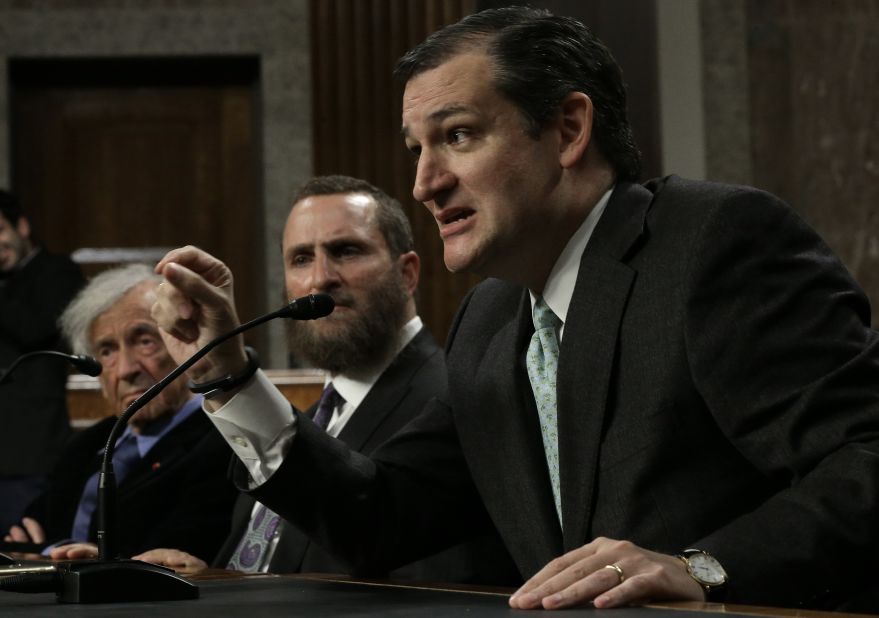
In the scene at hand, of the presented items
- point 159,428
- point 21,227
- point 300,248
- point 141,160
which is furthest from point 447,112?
point 141,160

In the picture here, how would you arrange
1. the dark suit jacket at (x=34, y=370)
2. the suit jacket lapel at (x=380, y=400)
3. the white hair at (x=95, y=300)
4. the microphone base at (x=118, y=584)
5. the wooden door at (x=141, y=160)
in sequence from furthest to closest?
the wooden door at (x=141, y=160) → the dark suit jacket at (x=34, y=370) → the white hair at (x=95, y=300) → the suit jacket lapel at (x=380, y=400) → the microphone base at (x=118, y=584)

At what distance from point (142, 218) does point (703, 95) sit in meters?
3.24

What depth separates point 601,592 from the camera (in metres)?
1.55

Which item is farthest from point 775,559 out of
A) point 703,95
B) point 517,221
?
point 703,95

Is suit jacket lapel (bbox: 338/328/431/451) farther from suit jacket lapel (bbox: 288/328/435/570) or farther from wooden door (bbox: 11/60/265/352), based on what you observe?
wooden door (bbox: 11/60/265/352)

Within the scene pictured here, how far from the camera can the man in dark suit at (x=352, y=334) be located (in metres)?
2.89

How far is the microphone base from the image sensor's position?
1725mm

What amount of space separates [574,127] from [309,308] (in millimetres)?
592

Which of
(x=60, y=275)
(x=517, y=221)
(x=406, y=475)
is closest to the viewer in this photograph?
(x=517, y=221)

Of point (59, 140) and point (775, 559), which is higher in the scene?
point (59, 140)

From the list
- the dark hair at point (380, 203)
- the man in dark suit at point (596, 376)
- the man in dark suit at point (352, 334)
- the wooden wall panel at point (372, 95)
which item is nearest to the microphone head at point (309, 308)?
the man in dark suit at point (596, 376)

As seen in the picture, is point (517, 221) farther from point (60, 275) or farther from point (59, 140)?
point (59, 140)

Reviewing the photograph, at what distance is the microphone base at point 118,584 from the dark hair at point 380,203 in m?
1.74

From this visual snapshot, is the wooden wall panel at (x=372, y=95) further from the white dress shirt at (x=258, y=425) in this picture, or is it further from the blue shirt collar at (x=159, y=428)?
the white dress shirt at (x=258, y=425)
